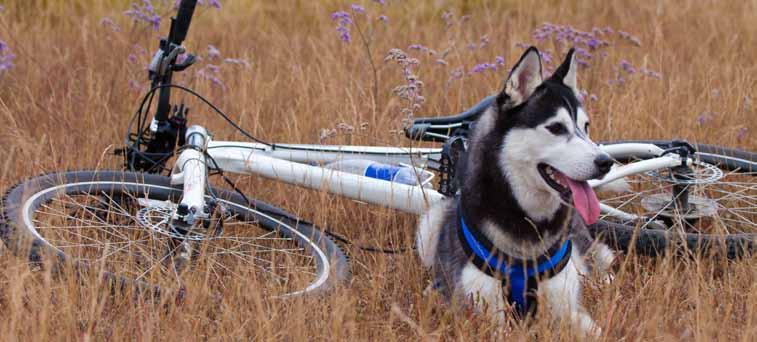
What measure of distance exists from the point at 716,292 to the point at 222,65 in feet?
13.0

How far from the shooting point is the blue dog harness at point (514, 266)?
3.29m

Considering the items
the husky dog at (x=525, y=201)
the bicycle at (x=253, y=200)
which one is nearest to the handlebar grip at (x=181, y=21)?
the bicycle at (x=253, y=200)

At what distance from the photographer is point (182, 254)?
367cm

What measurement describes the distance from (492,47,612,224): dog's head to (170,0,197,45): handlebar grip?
144cm

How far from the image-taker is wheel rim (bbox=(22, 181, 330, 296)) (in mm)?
3576

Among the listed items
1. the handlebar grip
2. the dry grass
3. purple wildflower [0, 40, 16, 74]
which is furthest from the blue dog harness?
purple wildflower [0, 40, 16, 74]

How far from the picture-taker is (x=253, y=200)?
4.12 meters

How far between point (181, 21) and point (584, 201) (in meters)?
1.87

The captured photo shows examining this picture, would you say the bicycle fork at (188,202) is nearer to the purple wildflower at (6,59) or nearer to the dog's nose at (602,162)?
the dog's nose at (602,162)

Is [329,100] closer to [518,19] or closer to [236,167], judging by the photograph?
[236,167]

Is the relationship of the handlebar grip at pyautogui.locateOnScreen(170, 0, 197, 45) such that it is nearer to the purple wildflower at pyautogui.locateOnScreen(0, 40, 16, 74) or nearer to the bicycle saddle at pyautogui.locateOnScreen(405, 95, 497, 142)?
the bicycle saddle at pyautogui.locateOnScreen(405, 95, 497, 142)

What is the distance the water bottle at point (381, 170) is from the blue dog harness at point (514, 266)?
845mm

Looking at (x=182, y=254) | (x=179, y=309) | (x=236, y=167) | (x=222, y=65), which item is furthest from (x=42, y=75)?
(x=179, y=309)

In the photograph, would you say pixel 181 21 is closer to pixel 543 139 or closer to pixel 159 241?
pixel 159 241
